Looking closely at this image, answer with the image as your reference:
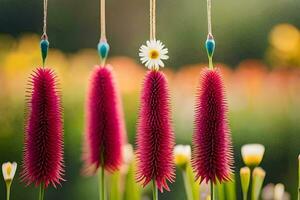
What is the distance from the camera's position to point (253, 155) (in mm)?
1104

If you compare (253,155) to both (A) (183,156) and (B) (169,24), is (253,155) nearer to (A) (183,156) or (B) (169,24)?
(A) (183,156)

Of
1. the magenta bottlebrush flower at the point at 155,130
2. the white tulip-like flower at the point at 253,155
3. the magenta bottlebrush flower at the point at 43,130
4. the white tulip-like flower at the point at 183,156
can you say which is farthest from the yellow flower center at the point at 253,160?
the magenta bottlebrush flower at the point at 43,130

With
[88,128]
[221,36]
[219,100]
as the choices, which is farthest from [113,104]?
[221,36]

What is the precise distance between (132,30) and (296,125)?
397 mm

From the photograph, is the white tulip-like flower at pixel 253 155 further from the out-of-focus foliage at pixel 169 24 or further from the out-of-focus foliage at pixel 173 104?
the out-of-focus foliage at pixel 169 24

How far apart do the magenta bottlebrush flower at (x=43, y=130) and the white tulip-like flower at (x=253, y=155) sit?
37cm

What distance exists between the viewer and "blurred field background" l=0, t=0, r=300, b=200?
3.67 feet

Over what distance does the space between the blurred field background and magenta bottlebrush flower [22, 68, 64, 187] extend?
17 cm

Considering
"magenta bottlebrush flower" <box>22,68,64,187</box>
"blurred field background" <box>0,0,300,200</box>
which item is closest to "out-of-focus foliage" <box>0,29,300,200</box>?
"blurred field background" <box>0,0,300,200</box>

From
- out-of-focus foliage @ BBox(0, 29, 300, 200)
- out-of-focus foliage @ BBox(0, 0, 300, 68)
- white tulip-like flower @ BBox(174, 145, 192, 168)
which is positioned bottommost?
white tulip-like flower @ BBox(174, 145, 192, 168)

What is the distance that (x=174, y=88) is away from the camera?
3.85ft

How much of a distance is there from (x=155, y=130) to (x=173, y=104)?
0.81 feet

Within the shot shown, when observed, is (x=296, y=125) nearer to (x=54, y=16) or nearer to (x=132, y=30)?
(x=132, y=30)

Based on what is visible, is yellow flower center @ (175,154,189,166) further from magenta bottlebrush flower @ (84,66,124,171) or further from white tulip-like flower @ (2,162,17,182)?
white tulip-like flower @ (2,162,17,182)
